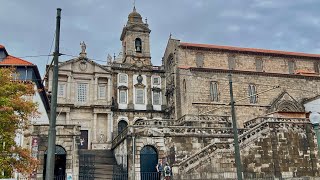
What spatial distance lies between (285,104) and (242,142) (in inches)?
541

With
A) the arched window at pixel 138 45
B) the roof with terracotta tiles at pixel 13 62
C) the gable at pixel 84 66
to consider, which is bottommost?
the roof with terracotta tiles at pixel 13 62

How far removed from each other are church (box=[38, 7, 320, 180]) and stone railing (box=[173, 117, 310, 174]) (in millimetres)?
71

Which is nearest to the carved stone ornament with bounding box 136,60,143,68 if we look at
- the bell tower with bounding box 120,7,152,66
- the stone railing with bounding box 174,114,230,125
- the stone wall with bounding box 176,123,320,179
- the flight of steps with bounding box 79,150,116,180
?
the bell tower with bounding box 120,7,152,66

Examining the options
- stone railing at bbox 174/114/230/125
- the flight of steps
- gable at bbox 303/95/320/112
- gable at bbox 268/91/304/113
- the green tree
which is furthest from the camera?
gable at bbox 303/95/320/112

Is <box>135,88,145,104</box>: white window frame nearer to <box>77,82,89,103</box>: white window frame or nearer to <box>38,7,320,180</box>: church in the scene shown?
<box>38,7,320,180</box>: church

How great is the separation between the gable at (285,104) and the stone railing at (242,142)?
6778 millimetres

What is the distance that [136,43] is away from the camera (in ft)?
151

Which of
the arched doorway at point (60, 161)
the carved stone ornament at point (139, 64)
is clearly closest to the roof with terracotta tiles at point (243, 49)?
the carved stone ornament at point (139, 64)

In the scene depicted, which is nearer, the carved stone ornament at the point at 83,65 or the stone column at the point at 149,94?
the carved stone ornament at the point at 83,65

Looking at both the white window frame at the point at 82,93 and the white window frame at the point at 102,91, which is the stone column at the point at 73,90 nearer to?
the white window frame at the point at 82,93

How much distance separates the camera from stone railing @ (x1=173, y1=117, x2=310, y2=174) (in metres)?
23.4

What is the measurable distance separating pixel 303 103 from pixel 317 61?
21.8ft

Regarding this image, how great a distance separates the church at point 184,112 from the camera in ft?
86.6

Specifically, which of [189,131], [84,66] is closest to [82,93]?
[84,66]
